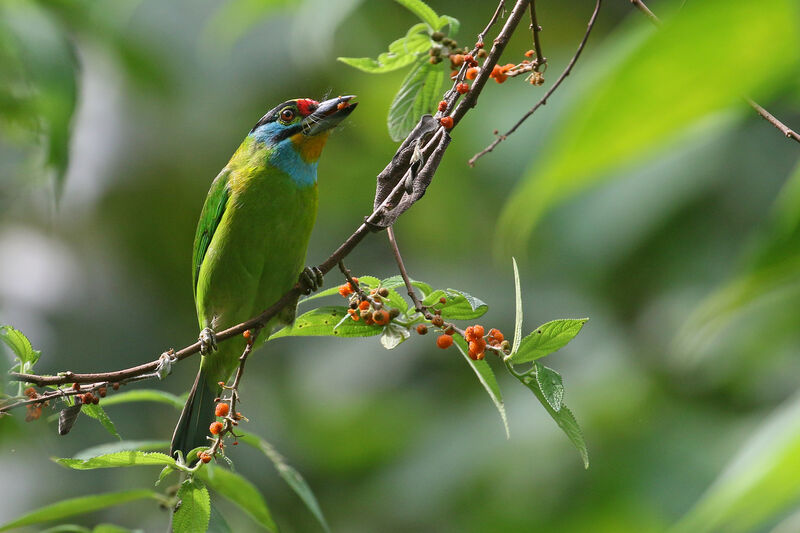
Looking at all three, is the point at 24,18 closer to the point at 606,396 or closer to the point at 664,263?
the point at 606,396

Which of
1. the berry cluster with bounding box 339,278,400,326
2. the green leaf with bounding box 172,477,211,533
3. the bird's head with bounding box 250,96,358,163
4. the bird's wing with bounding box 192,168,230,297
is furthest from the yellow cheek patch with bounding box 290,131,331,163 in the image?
the green leaf with bounding box 172,477,211,533

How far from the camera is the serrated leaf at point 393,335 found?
69.4 inches

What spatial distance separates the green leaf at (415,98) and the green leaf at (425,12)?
15 centimetres

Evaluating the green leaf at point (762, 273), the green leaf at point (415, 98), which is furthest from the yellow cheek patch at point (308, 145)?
the green leaf at point (762, 273)

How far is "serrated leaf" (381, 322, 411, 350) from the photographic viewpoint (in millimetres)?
1763

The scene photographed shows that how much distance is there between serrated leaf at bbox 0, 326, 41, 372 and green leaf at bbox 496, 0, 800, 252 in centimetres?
160

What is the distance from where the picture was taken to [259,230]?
2869mm

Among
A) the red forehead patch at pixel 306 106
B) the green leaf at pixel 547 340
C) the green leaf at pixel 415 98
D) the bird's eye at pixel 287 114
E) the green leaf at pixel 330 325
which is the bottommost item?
the green leaf at pixel 330 325

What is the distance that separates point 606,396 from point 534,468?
2.50 ft

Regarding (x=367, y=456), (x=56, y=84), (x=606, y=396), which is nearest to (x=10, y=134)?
(x=56, y=84)

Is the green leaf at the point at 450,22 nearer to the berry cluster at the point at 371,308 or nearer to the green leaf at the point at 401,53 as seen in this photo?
the green leaf at the point at 401,53

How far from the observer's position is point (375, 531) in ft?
24.4

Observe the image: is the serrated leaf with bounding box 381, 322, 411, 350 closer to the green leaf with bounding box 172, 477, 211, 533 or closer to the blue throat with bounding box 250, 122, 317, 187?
the green leaf with bounding box 172, 477, 211, 533

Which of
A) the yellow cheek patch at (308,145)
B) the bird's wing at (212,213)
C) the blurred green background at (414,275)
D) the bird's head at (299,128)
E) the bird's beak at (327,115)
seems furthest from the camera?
the blurred green background at (414,275)
